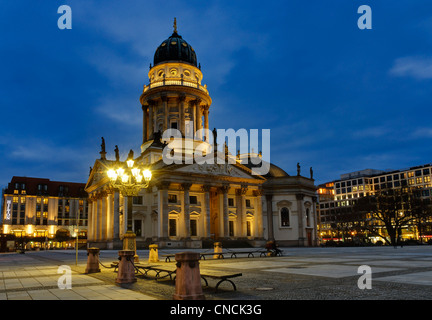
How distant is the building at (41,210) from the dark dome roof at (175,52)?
51.3 m

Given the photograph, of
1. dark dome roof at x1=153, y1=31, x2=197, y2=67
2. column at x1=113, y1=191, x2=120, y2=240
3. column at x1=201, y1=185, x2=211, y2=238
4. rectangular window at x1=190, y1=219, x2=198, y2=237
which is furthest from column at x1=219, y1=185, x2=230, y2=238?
dark dome roof at x1=153, y1=31, x2=197, y2=67

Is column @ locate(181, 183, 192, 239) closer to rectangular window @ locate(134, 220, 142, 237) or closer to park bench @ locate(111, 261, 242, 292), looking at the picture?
rectangular window @ locate(134, 220, 142, 237)

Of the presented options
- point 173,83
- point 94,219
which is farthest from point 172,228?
point 173,83

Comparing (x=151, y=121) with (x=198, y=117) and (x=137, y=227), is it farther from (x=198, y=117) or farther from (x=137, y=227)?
(x=137, y=227)

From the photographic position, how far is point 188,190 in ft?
198

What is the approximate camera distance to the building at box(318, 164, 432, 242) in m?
126

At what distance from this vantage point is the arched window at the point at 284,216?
73.2 meters

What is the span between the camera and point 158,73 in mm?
81062

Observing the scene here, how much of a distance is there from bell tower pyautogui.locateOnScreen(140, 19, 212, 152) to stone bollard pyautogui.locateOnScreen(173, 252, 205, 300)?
6493 cm

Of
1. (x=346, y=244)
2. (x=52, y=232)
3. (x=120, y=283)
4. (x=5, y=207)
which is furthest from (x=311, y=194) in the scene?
(x=5, y=207)

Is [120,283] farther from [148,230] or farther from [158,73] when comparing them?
[158,73]

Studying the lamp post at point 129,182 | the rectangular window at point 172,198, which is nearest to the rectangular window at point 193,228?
the rectangular window at point 172,198

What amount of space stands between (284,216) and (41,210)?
79.4 meters

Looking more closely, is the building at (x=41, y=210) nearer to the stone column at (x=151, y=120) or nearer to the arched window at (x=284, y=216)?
the stone column at (x=151, y=120)
